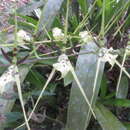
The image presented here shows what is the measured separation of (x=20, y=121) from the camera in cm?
82

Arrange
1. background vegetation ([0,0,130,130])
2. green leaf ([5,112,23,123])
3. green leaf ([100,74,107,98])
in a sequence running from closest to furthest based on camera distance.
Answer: background vegetation ([0,0,130,130]) < green leaf ([5,112,23,123]) < green leaf ([100,74,107,98])

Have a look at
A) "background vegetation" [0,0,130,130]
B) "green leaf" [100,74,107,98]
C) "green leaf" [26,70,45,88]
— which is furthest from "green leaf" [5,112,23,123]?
"green leaf" [100,74,107,98]

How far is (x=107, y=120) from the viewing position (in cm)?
75

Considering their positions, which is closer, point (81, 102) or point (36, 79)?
point (81, 102)

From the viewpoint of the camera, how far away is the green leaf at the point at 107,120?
2.40 feet

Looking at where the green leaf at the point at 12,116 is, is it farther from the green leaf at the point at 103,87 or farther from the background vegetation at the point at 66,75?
the green leaf at the point at 103,87

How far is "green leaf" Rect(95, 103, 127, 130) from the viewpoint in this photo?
0.73 meters

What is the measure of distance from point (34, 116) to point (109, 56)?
0.27 metres

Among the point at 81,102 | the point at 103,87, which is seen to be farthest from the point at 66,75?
the point at 103,87

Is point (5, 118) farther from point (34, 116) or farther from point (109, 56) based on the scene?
point (109, 56)

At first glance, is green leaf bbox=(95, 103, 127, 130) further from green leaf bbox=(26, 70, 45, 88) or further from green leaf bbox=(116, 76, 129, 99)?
green leaf bbox=(26, 70, 45, 88)

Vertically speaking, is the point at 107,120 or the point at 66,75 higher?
the point at 66,75

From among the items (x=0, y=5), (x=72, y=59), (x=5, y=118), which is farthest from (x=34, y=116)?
(x=0, y=5)

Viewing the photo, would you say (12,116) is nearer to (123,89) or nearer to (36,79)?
(36,79)
